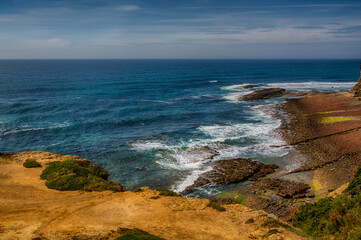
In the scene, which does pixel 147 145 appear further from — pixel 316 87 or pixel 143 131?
pixel 316 87

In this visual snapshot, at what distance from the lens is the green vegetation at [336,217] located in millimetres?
14444

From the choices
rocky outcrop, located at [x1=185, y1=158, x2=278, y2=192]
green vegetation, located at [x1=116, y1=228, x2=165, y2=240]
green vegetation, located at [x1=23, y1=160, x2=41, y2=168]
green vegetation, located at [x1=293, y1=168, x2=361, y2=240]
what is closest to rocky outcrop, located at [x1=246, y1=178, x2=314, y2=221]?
rocky outcrop, located at [x1=185, y1=158, x2=278, y2=192]

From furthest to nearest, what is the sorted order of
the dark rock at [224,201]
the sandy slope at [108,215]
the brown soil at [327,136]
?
the brown soil at [327,136], the dark rock at [224,201], the sandy slope at [108,215]

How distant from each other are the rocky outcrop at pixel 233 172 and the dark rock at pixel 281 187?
1.89m

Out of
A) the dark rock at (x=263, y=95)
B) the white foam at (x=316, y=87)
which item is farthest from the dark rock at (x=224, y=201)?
the white foam at (x=316, y=87)

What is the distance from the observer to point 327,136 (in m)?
41.3

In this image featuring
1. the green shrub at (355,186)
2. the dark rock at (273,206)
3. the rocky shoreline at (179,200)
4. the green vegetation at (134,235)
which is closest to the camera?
the green vegetation at (134,235)

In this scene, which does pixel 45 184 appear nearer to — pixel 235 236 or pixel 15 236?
pixel 15 236

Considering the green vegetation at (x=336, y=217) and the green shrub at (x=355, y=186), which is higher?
the green shrub at (x=355, y=186)

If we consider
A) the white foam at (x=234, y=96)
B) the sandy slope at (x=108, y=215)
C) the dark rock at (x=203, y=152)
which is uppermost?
the white foam at (x=234, y=96)

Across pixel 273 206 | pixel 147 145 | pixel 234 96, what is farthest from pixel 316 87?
pixel 273 206

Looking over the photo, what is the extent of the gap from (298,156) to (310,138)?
753cm

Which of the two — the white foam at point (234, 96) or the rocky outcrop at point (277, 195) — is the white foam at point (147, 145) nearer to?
the rocky outcrop at point (277, 195)

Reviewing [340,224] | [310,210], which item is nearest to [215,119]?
[310,210]
